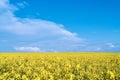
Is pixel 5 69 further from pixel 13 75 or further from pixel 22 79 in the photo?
pixel 22 79

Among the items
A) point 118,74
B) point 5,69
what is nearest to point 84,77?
point 118,74

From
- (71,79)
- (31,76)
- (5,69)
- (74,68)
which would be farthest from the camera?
(5,69)

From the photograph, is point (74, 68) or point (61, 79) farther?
point (74, 68)

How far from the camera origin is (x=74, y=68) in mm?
18031

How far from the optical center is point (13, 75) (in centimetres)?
1594

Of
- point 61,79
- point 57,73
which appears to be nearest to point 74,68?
point 57,73

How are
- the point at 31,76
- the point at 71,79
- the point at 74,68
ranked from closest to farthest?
the point at 71,79 < the point at 31,76 < the point at 74,68

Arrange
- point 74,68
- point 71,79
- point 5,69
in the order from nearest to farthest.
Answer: point 71,79, point 74,68, point 5,69

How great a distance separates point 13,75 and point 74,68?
13.8 ft

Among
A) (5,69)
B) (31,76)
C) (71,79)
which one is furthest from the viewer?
(5,69)

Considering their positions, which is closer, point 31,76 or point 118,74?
point 118,74

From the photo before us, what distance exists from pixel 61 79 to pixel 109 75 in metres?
2.46

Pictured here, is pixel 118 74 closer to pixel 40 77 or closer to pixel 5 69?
pixel 40 77

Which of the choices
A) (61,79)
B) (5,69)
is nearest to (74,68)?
(61,79)
